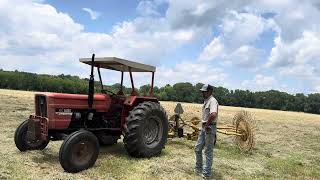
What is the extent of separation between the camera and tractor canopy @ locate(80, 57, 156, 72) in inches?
444

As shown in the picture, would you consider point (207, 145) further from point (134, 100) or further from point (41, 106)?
point (41, 106)

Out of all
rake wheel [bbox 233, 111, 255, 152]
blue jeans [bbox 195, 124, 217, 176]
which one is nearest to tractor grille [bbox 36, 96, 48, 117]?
blue jeans [bbox 195, 124, 217, 176]

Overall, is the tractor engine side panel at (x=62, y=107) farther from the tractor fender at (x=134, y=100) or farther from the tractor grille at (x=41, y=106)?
the tractor fender at (x=134, y=100)

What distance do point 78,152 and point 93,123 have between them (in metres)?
1.85

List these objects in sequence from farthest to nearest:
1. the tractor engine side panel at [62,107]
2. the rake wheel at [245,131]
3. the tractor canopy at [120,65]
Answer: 1. the rake wheel at [245,131]
2. the tractor canopy at [120,65]
3. the tractor engine side panel at [62,107]

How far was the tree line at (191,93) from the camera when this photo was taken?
182 feet

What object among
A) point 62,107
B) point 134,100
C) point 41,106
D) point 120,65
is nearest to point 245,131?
point 134,100

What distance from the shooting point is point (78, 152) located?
31.7 feet

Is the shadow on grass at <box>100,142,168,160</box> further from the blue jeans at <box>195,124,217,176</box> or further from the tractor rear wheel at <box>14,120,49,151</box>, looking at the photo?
the blue jeans at <box>195,124,217,176</box>

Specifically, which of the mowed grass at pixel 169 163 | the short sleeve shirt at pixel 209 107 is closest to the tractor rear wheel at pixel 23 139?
the mowed grass at pixel 169 163

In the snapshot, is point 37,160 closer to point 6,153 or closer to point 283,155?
point 6,153

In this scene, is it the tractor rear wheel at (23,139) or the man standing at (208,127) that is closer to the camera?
the man standing at (208,127)

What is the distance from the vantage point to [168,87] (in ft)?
186

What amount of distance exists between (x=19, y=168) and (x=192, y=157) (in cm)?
464
